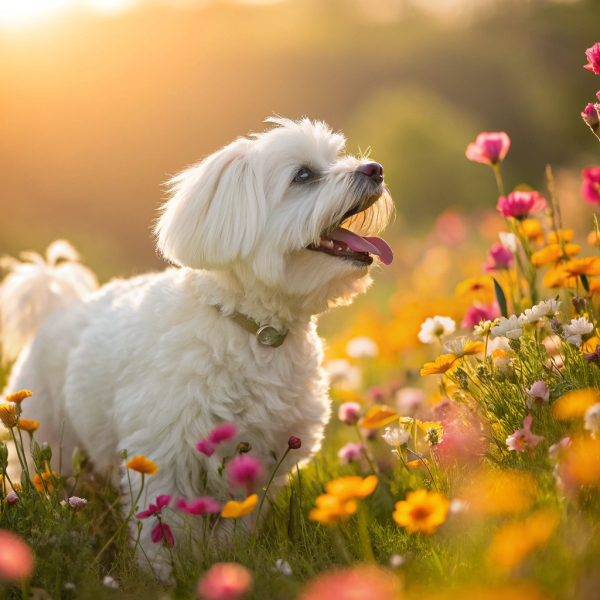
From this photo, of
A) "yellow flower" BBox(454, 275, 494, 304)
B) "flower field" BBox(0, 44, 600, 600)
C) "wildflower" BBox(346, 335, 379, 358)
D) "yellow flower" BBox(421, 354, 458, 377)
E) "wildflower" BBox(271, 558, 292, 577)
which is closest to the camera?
"flower field" BBox(0, 44, 600, 600)

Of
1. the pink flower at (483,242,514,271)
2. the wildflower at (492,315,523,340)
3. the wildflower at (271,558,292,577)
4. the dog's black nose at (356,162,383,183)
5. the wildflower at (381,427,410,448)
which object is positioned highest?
the dog's black nose at (356,162,383,183)

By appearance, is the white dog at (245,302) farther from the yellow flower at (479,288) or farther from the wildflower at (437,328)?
the yellow flower at (479,288)

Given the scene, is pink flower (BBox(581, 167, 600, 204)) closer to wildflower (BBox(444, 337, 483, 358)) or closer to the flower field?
the flower field

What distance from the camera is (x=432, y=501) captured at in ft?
4.71

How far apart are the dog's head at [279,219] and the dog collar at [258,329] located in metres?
0.18

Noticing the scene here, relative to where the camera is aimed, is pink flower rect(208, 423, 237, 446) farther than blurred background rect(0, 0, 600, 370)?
No

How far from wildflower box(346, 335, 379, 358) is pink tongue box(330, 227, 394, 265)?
1.74m

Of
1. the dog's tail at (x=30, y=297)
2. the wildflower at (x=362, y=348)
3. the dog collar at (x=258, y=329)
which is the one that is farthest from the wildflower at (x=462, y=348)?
the dog's tail at (x=30, y=297)

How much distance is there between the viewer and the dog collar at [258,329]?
2533 millimetres

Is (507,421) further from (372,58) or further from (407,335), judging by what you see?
(372,58)

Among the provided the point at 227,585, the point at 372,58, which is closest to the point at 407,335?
the point at 227,585

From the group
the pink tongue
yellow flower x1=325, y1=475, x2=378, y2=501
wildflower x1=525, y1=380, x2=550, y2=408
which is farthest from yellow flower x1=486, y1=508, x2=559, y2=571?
the pink tongue

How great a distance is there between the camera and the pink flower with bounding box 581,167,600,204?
2.57 m

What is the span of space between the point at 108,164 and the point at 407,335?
10317 mm
